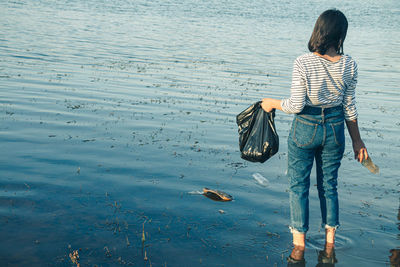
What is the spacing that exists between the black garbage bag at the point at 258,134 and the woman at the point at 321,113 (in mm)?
280

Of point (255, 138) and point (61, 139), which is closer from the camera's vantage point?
point (255, 138)

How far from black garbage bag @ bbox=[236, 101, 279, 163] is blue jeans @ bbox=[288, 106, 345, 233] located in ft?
1.79

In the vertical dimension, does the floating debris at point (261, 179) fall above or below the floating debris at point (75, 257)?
below

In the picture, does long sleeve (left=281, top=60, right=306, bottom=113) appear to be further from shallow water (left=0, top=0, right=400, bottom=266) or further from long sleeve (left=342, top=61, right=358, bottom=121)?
shallow water (left=0, top=0, right=400, bottom=266)

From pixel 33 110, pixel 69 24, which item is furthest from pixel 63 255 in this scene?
pixel 69 24

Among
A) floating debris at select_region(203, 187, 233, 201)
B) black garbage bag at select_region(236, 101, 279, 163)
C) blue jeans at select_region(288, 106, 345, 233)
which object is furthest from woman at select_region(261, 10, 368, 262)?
floating debris at select_region(203, 187, 233, 201)

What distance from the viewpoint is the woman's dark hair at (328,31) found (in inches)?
181

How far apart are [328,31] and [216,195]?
3691 mm

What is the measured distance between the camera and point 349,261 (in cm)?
561

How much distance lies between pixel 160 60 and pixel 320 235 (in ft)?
62.1

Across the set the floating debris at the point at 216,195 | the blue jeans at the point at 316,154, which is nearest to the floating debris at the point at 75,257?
the blue jeans at the point at 316,154

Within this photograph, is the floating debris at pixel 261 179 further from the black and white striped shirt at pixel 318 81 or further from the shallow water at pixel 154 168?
the black and white striped shirt at pixel 318 81

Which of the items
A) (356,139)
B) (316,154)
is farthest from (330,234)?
(356,139)

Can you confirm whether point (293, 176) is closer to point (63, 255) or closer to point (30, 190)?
point (63, 255)
